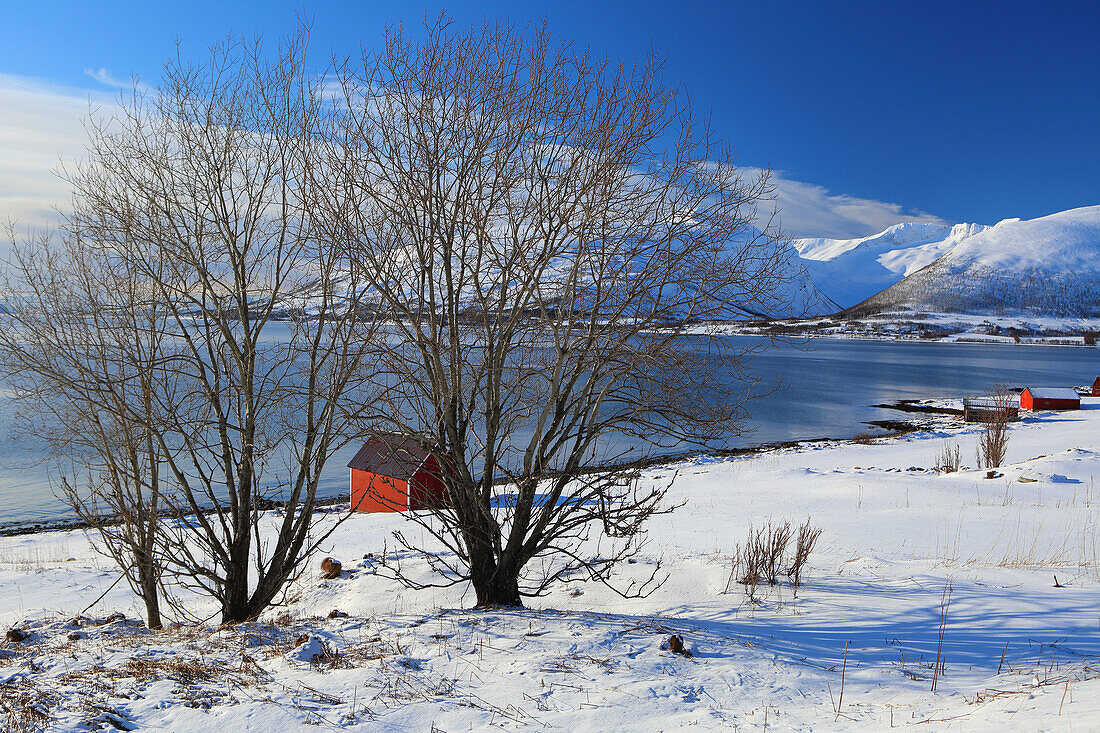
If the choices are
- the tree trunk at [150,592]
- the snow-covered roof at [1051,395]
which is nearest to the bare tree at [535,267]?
the tree trunk at [150,592]

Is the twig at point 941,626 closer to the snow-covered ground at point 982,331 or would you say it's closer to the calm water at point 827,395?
the calm water at point 827,395

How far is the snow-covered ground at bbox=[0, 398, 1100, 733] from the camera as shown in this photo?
3.77 m

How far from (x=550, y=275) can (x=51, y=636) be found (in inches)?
259

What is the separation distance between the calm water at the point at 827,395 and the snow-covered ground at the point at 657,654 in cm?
236

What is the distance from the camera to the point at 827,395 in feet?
182

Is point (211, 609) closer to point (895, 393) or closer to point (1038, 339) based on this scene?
point (895, 393)

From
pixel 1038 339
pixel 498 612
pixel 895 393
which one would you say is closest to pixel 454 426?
pixel 498 612

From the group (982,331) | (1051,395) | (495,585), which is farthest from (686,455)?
(982,331)

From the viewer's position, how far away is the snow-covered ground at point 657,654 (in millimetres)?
3766

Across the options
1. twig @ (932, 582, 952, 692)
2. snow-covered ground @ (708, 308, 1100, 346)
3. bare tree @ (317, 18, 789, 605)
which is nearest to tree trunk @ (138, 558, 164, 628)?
bare tree @ (317, 18, 789, 605)

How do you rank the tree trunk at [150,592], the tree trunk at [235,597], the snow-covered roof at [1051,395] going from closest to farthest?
the tree trunk at [235,597] → the tree trunk at [150,592] → the snow-covered roof at [1051,395]

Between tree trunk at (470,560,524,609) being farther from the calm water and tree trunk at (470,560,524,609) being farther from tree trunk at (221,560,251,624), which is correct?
the calm water

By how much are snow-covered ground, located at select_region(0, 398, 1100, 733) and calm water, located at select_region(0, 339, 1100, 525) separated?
2.36m

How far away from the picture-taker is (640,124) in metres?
6.34
